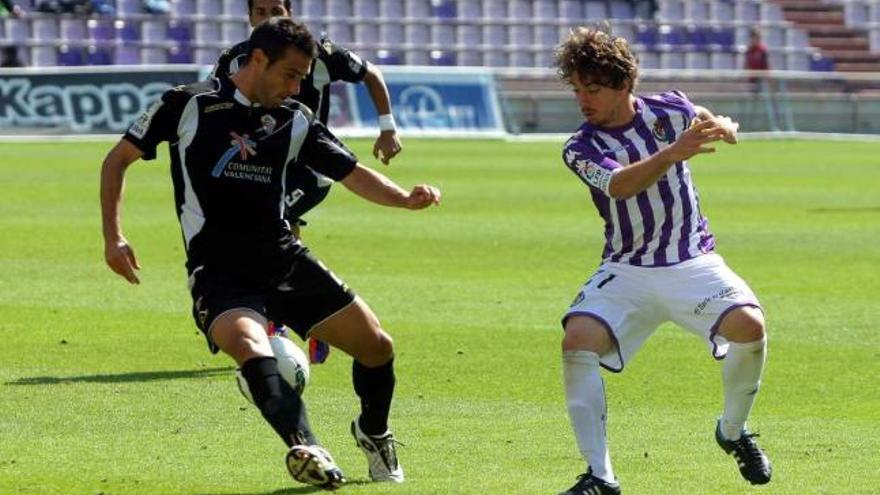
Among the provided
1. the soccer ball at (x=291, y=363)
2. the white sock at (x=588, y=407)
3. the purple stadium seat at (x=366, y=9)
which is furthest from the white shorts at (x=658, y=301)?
the purple stadium seat at (x=366, y=9)

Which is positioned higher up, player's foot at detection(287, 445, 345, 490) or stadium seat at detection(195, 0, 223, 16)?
stadium seat at detection(195, 0, 223, 16)

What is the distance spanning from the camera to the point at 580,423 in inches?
267

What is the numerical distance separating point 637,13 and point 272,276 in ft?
122

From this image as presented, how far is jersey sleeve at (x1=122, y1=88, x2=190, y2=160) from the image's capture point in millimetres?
7160

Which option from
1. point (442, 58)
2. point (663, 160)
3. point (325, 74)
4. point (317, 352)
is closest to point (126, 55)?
point (442, 58)

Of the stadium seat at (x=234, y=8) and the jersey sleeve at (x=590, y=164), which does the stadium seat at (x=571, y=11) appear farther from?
the jersey sleeve at (x=590, y=164)

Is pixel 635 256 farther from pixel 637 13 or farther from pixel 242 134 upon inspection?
pixel 637 13

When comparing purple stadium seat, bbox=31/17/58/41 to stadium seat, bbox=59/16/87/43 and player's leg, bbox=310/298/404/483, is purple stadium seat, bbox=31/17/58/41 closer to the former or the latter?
stadium seat, bbox=59/16/87/43

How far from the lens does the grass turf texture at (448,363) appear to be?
7.48m

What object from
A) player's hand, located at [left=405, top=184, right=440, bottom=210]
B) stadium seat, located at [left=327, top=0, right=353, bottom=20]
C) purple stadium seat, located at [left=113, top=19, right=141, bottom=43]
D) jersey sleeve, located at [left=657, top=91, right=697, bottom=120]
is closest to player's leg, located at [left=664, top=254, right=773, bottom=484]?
jersey sleeve, located at [left=657, top=91, right=697, bottom=120]

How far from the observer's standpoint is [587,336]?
690cm

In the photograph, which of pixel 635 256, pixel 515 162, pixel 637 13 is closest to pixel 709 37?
pixel 637 13

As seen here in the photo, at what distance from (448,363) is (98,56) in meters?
25.3

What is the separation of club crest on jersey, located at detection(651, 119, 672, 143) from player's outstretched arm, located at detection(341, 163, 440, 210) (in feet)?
2.86
